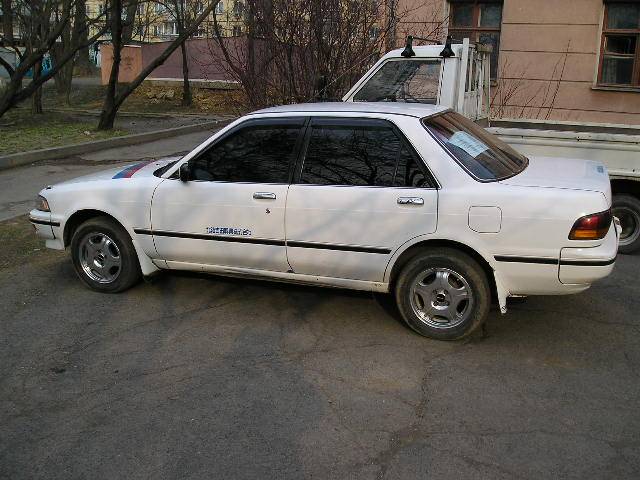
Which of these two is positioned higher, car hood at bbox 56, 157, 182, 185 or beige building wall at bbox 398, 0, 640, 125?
beige building wall at bbox 398, 0, 640, 125

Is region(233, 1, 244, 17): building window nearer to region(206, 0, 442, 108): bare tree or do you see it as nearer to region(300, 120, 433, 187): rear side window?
region(206, 0, 442, 108): bare tree

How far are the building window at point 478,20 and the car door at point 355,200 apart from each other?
30.1ft

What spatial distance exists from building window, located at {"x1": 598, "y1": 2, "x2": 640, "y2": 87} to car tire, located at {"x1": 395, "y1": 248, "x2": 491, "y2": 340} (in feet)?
31.9

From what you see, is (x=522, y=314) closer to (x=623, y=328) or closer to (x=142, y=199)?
(x=623, y=328)

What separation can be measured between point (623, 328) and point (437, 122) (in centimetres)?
203

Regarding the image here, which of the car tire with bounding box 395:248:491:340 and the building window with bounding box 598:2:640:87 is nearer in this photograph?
the car tire with bounding box 395:248:491:340

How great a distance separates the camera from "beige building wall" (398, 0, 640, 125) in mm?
12594

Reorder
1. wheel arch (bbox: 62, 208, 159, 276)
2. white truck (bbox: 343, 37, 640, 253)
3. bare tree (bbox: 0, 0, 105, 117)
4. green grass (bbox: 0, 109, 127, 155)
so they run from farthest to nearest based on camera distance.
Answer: bare tree (bbox: 0, 0, 105, 117), green grass (bbox: 0, 109, 127, 155), white truck (bbox: 343, 37, 640, 253), wheel arch (bbox: 62, 208, 159, 276)

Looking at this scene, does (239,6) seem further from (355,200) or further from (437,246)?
(437,246)

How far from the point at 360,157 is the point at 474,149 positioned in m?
0.83

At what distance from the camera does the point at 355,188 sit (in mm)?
4730

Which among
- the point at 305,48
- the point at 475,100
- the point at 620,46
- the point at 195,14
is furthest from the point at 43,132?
the point at 620,46

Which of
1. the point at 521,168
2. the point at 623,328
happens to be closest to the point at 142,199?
the point at 521,168

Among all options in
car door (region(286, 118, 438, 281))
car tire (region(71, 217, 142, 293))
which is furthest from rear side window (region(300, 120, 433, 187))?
car tire (region(71, 217, 142, 293))
